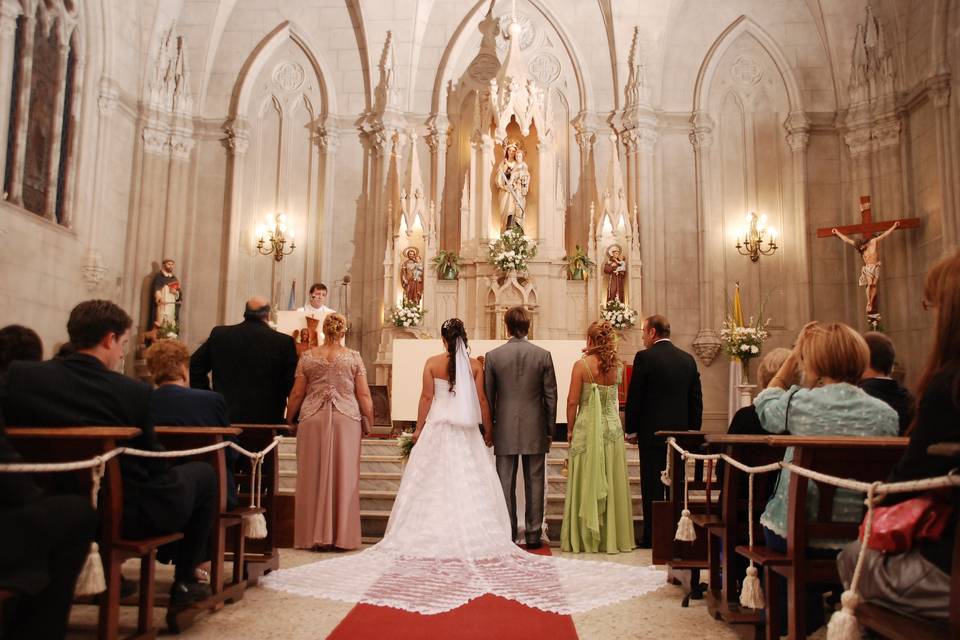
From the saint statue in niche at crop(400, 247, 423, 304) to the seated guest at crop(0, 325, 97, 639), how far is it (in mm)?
10678

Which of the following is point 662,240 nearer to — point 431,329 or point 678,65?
point 678,65

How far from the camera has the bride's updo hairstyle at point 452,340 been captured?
6754mm

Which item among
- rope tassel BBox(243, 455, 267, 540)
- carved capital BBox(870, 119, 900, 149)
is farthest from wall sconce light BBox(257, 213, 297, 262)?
carved capital BBox(870, 119, 900, 149)

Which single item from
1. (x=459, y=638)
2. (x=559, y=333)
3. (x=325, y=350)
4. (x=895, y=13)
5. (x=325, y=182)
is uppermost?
(x=895, y=13)

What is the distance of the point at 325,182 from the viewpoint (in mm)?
14867

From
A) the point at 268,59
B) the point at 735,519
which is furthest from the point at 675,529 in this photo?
the point at 268,59

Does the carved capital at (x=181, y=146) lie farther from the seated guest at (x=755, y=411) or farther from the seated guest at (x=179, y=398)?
the seated guest at (x=755, y=411)

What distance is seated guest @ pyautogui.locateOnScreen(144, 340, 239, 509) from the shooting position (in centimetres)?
480

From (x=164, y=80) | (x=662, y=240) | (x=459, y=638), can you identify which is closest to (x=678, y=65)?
(x=662, y=240)

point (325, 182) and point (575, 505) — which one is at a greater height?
point (325, 182)

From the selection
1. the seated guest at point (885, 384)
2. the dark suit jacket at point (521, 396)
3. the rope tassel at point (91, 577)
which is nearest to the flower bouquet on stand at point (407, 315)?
the dark suit jacket at point (521, 396)

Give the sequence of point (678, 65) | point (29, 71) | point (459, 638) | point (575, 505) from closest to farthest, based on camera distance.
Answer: point (459, 638) < point (575, 505) < point (29, 71) < point (678, 65)

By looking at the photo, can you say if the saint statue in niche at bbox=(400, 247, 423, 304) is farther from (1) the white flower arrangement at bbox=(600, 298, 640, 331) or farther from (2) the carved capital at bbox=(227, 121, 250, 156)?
(2) the carved capital at bbox=(227, 121, 250, 156)

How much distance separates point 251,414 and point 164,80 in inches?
395
